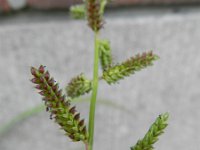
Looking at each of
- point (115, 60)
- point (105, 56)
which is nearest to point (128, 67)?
point (105, 56)

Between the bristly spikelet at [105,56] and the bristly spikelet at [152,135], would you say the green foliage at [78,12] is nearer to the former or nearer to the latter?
the bristly spikelet at [105,56]

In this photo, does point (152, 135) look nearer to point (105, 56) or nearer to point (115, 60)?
point (105, 56)

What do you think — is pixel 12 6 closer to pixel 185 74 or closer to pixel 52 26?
pixel 52 26

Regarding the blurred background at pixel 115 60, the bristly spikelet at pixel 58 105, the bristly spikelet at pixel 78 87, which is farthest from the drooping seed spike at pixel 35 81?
the blurred background at pixel 115 60

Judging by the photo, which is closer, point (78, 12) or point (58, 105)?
point (58, 105)

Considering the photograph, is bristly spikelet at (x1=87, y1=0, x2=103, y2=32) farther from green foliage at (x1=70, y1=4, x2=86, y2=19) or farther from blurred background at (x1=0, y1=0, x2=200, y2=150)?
blurred background at (x1=0, y1=0, x2=200, y2=150)

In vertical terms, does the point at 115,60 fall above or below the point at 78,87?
above
